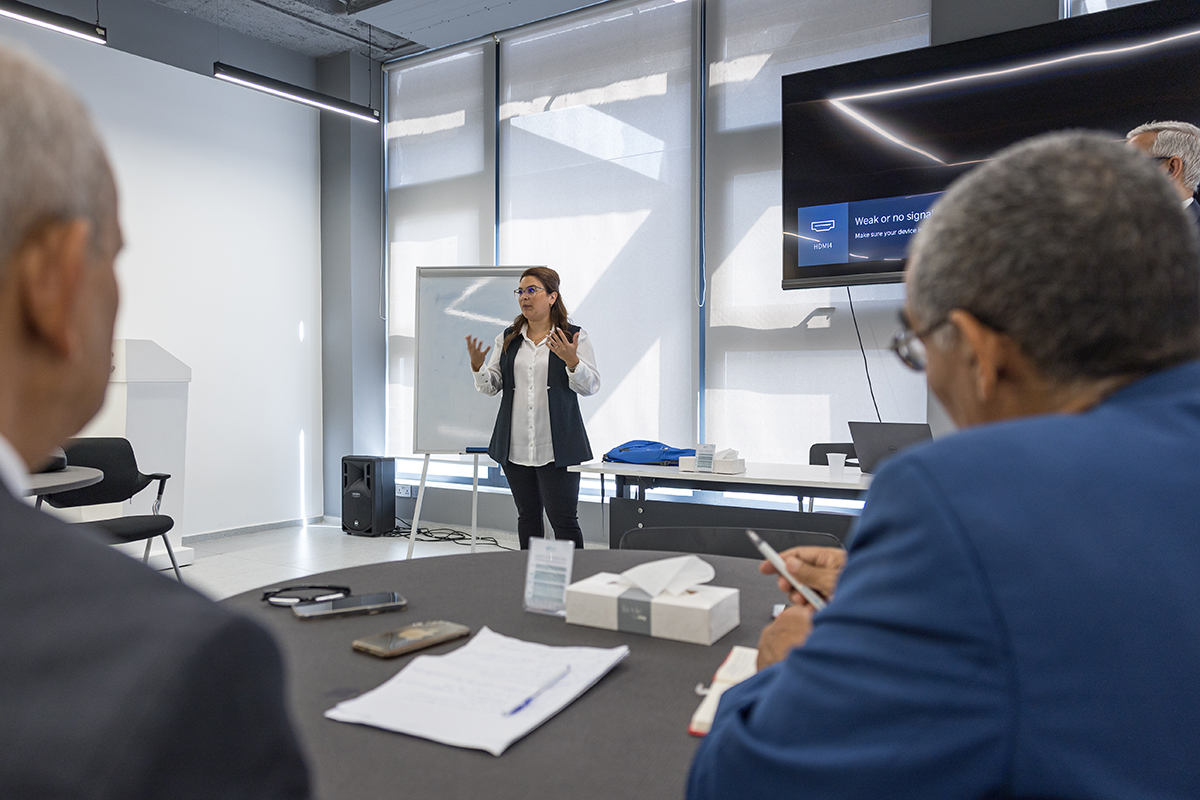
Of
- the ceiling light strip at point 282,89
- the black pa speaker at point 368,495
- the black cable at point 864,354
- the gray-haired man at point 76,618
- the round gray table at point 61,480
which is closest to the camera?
the gray-haired man at point 76,618

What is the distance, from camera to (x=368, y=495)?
6.07 meters

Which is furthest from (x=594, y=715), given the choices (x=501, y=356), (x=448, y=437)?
(x=448, y=437)

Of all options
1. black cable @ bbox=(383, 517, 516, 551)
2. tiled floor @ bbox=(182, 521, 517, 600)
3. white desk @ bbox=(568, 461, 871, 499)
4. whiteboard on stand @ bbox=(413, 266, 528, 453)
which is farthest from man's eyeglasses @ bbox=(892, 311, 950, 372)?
black cable @ bbox=(383, 517, 516, 551)

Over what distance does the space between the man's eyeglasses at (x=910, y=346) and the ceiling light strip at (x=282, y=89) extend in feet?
17.2

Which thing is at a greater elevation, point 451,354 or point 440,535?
point 451,354

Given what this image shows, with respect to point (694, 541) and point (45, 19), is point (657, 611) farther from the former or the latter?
point (45, 19)

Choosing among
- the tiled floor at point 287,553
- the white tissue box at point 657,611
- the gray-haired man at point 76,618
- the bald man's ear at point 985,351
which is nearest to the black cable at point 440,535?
the tiled floor at point 287,553

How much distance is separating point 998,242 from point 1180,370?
192 millimetres

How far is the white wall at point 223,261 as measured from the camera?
533 centimetres

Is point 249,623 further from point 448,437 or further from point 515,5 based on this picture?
point 515,5

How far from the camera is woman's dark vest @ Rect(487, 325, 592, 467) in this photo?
393cm

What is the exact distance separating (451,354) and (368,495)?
1.47 meters

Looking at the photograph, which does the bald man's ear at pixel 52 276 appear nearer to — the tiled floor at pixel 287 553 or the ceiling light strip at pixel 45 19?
the tiled floor at pixel 287 553

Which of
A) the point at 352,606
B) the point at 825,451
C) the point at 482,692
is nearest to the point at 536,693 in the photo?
the point at 482,692
